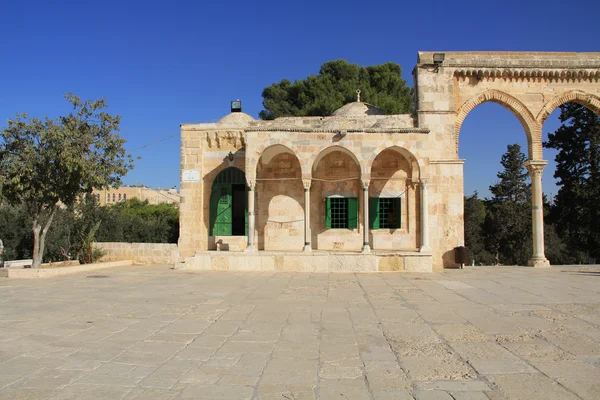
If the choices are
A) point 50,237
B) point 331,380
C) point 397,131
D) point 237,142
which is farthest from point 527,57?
point 50,237

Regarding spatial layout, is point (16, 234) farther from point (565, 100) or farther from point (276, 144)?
point (565, 100)

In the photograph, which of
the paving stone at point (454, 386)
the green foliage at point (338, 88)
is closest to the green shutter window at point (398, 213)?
the paving stone at point (454, 386)

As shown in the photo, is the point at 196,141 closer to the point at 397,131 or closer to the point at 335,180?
the point at 335,180

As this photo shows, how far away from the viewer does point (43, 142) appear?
39.7ft

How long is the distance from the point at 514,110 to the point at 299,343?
13.7 metres

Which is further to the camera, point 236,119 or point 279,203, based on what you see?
point 236,119

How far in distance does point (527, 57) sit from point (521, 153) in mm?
24573

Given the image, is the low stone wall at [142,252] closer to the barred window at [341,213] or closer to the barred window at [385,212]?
the barred window at [341,213]

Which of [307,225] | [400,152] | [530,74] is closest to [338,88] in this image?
[530,74]

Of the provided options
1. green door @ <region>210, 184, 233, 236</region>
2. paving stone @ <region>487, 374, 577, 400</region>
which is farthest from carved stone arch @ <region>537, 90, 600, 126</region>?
paving stone @ <region>487, 374, 577, 400</region>

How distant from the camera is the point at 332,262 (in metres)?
13.0

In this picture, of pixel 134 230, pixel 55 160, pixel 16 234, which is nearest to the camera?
pixel 55 160

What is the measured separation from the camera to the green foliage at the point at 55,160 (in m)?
11.9

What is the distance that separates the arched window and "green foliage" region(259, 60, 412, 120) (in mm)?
12439
